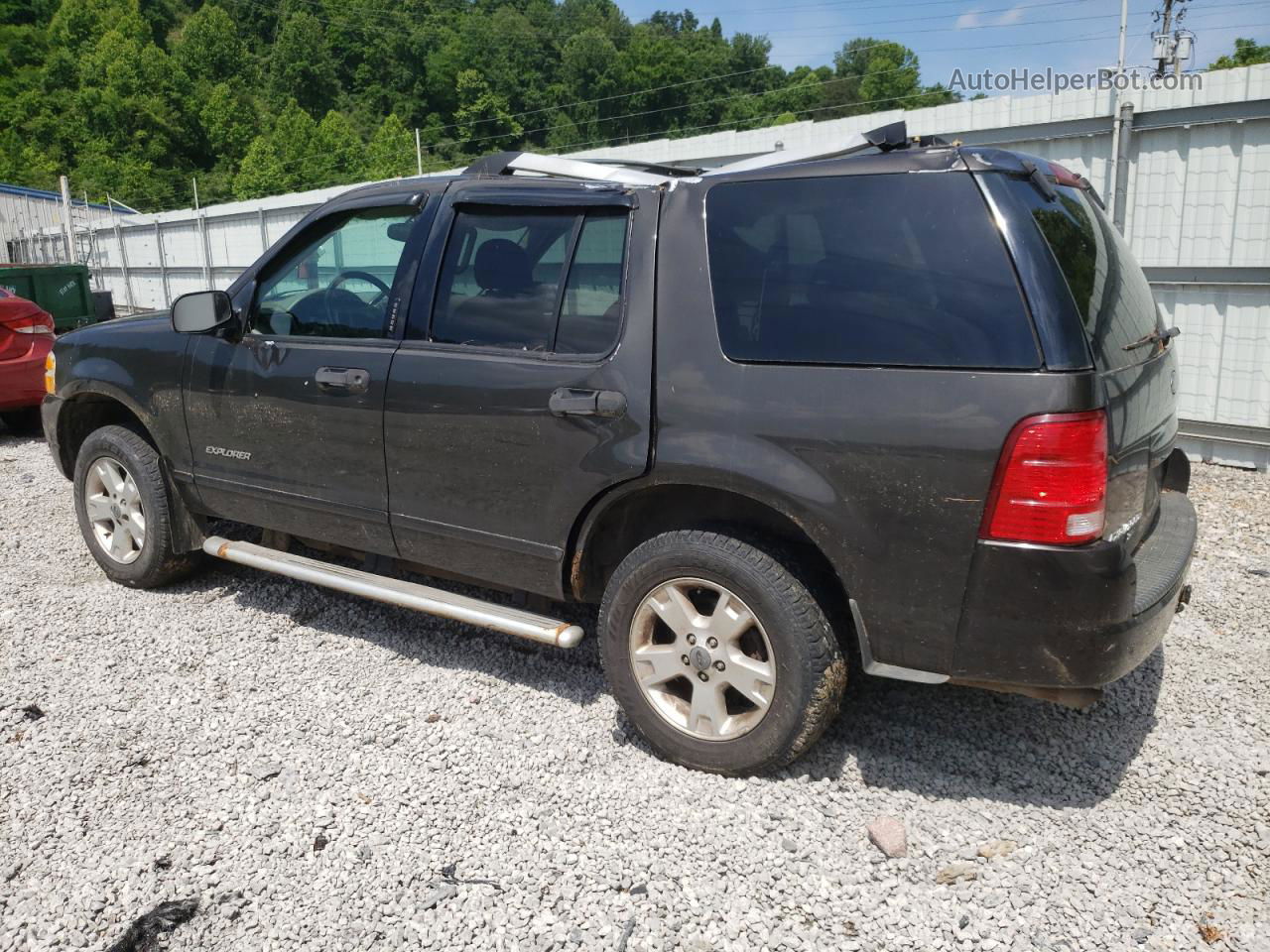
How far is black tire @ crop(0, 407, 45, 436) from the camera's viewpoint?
365 inches

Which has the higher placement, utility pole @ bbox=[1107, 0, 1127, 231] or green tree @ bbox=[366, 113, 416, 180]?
green tree @ bbox=[366, 113, 416, 180]

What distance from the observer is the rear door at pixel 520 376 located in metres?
3.24

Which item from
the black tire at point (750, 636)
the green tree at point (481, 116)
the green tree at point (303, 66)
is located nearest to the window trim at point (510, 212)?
the black tire at point (750, 636)

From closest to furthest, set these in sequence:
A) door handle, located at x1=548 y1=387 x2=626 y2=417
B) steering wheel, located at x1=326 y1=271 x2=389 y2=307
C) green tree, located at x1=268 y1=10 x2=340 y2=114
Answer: door handle, located at x1=548 y1=387 x2=626 y2=417 → steering wheel, located at x1=326 y1=271 x2=389 y2=307 → green tree, located at x1=268 y1=10 x2=340 y2=114

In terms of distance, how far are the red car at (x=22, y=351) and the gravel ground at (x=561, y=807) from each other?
493 centimetres

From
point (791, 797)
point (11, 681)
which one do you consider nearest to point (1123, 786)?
point (791, 797)

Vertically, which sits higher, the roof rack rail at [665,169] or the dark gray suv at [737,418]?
the roof rack rail at [665,169]

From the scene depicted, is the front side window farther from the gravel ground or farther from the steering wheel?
the gravel ground

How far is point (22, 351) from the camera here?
27.7 ft

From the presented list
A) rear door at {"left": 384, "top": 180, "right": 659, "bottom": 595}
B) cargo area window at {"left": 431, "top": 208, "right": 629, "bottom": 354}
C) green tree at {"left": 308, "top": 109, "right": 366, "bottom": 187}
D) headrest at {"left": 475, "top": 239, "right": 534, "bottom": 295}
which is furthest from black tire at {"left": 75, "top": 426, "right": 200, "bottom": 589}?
green tree at {"left": 308, "top": 109, "right": 366, "bottom": 187}

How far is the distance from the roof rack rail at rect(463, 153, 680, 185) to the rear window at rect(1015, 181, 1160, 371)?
1.24 metres

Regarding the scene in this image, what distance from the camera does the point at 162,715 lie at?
12.2ft

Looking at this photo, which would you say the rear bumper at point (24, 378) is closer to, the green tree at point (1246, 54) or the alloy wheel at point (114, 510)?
the alloy wheel at point (114, 510)

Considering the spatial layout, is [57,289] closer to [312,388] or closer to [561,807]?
[312,388]
